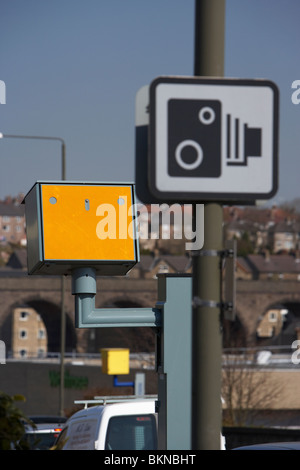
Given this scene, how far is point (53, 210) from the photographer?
542cm

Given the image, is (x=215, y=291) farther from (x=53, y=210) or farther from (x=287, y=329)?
(x=287, y=329)

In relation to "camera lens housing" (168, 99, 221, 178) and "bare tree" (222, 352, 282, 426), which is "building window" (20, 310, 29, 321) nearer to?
"bare tree" (222, 352, 282, 426)

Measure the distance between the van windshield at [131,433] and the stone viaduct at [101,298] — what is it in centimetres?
8577

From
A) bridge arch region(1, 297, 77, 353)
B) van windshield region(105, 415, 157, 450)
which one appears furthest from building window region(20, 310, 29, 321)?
van windshield region(105, 415, 157, 450)

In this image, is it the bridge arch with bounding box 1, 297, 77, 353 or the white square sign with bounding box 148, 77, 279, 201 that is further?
the bridge arch with bounding box 1, 297, 77, 353

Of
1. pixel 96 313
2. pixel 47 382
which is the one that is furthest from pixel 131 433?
pixel 47 382

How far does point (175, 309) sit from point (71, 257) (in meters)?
0.68

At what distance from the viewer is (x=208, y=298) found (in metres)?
4.12

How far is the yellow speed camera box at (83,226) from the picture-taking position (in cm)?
539

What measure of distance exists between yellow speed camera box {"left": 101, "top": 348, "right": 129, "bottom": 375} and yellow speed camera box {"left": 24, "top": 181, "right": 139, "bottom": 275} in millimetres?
14162

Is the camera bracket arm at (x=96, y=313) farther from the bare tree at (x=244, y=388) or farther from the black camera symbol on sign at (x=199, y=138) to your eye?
the bare tree at (x=244, y=388)

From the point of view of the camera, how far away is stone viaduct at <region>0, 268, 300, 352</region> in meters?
102

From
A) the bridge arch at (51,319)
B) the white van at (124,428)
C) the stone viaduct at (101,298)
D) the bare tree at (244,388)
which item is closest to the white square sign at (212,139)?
the white van at (124,428)

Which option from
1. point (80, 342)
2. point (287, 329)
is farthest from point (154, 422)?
point (287, 329)
